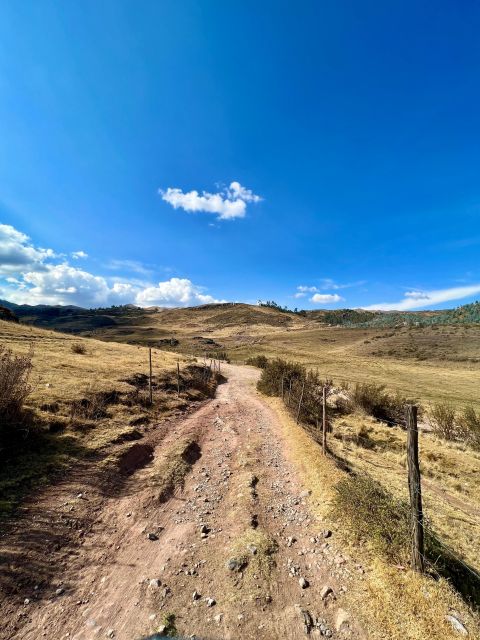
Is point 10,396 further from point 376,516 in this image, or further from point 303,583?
point 376,516

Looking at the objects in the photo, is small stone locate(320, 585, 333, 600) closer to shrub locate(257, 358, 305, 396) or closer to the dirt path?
the dirt path

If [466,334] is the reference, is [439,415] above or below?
below

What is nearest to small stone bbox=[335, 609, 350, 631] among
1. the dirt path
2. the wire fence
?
the dirt path

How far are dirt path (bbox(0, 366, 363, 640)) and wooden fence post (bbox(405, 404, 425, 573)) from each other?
1.42 metres

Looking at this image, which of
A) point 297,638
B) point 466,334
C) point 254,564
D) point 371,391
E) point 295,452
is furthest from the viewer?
point 466,334

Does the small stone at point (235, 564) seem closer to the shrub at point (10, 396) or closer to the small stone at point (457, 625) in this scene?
the small stone at point (457, 625)

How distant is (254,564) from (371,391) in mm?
21587

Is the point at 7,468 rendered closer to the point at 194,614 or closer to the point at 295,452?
the point at 194,614

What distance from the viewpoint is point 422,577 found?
233 inches

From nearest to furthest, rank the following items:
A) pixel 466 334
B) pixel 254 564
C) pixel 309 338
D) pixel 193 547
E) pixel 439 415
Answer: pixel 254 564 < pixel 193 547 < pixel 439 415 < pixel 466 334 < pixel 309 338

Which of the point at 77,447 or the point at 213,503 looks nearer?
the point at 213,503

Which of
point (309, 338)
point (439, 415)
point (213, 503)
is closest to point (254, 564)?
point (213, 503)

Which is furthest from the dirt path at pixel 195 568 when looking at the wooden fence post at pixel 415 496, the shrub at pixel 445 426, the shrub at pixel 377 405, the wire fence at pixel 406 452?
the shrub at pixel 377 405

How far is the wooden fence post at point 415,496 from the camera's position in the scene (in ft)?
20.2
